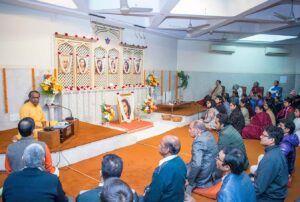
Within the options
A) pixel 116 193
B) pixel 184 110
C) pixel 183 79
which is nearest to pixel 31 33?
pixel 116 193

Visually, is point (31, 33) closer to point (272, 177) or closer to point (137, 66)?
point (137, 66)

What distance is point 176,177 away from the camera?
84.2 inches

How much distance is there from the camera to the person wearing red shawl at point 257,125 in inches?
248

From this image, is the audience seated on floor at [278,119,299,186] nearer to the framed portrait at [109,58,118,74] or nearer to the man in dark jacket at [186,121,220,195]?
the man in dark jacket at [186,121,220,195]

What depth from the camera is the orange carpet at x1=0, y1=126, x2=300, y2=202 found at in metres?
3.60

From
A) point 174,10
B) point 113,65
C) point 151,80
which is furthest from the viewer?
point 151,80

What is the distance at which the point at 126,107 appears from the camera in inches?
287

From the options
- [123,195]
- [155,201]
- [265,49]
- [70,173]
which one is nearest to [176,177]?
[155,201]

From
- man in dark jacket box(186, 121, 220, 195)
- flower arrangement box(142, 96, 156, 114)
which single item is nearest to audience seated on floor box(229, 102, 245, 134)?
flower arrangement box(142, 96, 156, 114)

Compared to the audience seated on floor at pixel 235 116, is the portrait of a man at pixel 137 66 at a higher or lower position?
higher

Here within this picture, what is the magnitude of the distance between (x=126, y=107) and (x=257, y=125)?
372 cm

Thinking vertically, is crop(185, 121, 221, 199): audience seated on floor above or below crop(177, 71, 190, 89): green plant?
below

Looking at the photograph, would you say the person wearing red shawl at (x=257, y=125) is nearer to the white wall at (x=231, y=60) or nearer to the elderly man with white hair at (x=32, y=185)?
the white wall at (x=231, y=60)

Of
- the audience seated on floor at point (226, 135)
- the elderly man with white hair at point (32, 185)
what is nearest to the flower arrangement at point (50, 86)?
the audience seated on floor at point (226, 135)
